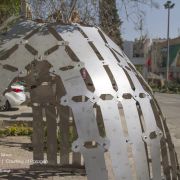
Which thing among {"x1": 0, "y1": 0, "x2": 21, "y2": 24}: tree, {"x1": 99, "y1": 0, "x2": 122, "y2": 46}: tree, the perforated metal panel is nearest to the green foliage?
{"x1": 99, "y1": 0, "x2": 122, "y2": 46}: tree

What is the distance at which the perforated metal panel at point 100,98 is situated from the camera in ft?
13.7

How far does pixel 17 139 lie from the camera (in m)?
11.6

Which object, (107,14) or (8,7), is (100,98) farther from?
(107,14)

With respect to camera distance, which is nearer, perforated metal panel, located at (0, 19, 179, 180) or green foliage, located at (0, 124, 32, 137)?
perforated metal panel, located at (0, 19, 179, 180)

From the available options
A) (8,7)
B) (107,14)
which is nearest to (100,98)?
(8,7)

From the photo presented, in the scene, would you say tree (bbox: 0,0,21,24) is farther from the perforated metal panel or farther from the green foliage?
the green foliage

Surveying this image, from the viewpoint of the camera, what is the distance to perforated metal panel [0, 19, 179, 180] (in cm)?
417

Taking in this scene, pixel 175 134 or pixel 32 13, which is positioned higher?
pixel 32 13

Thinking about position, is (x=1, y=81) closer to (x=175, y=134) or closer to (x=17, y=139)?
(x=17, y=139)

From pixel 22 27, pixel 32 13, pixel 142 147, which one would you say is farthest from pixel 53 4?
pixel 142 147

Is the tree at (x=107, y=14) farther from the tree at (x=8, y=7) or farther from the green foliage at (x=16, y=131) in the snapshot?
the green foliage at (x=16, y=131)

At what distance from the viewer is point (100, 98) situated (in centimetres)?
432

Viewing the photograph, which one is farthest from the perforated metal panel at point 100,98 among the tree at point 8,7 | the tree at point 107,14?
the tree at point 107,14

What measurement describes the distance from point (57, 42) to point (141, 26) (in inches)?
143
